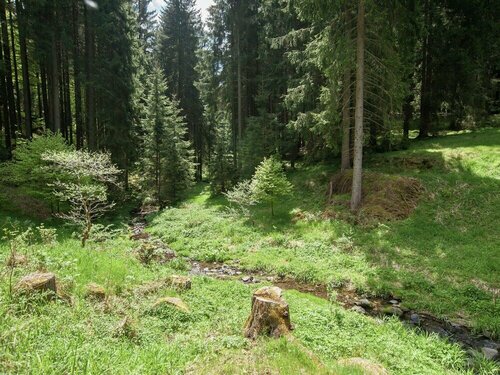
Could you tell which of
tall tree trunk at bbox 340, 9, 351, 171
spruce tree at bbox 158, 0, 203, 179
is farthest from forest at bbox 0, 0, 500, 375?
spruce tree at bbox 158, 0, 203, 179

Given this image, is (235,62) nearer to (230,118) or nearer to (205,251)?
(230,118)

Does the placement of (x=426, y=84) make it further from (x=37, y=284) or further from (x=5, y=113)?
(x=5, y=113)

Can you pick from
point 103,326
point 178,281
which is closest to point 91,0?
point 178,281

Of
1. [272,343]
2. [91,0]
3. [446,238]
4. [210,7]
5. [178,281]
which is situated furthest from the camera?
[210,7]

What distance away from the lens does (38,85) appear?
24.7 meters

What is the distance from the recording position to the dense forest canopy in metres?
13.9

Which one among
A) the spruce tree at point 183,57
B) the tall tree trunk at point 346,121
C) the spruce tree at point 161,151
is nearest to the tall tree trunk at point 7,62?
the spruce tree at point 161,151

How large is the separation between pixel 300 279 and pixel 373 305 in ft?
7.95

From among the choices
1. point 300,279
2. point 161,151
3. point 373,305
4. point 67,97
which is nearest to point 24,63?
point 67,97

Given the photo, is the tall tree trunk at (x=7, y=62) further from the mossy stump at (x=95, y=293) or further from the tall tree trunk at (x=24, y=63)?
the mossy stump at (x=95, y=293)

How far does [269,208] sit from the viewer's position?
17.3m

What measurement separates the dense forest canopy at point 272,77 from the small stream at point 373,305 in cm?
552

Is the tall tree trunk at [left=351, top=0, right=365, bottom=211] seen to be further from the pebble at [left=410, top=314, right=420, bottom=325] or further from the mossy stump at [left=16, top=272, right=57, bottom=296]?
the mossy stump at [left=16, top=272, right=57, bottom=296]

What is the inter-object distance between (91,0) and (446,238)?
24.0 metres
